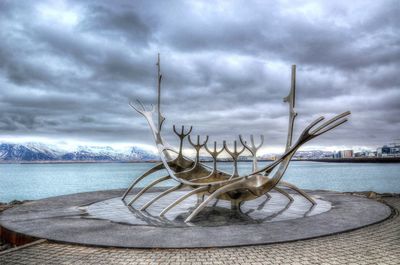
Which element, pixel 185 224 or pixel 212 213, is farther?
pixel 212 213

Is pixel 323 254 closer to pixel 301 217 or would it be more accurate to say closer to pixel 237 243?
pixel 237 243

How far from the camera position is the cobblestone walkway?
6.16 metres

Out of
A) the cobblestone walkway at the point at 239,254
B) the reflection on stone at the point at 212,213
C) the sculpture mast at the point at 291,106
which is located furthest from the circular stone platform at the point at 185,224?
the sculpture mast at the point at 291,106

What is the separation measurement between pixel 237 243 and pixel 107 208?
6.80 m

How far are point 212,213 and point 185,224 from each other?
1971mm

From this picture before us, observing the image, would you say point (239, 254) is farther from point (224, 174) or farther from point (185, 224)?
point (224, 174)

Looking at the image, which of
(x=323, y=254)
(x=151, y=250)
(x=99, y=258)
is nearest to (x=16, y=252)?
(x=99, y=258)

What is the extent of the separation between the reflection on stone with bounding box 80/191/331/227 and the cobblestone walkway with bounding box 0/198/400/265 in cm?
266

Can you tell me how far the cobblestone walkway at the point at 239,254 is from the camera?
616 centimetres

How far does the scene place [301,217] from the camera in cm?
1015

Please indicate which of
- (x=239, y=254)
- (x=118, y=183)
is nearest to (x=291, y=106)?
(x=239, y=254)

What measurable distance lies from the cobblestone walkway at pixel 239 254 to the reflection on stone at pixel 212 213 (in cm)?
266

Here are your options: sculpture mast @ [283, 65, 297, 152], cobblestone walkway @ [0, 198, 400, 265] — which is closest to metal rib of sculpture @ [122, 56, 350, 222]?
→ sculpture mast @ [283, 65, 297, 152]

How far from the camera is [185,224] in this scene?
9578 millimetres
